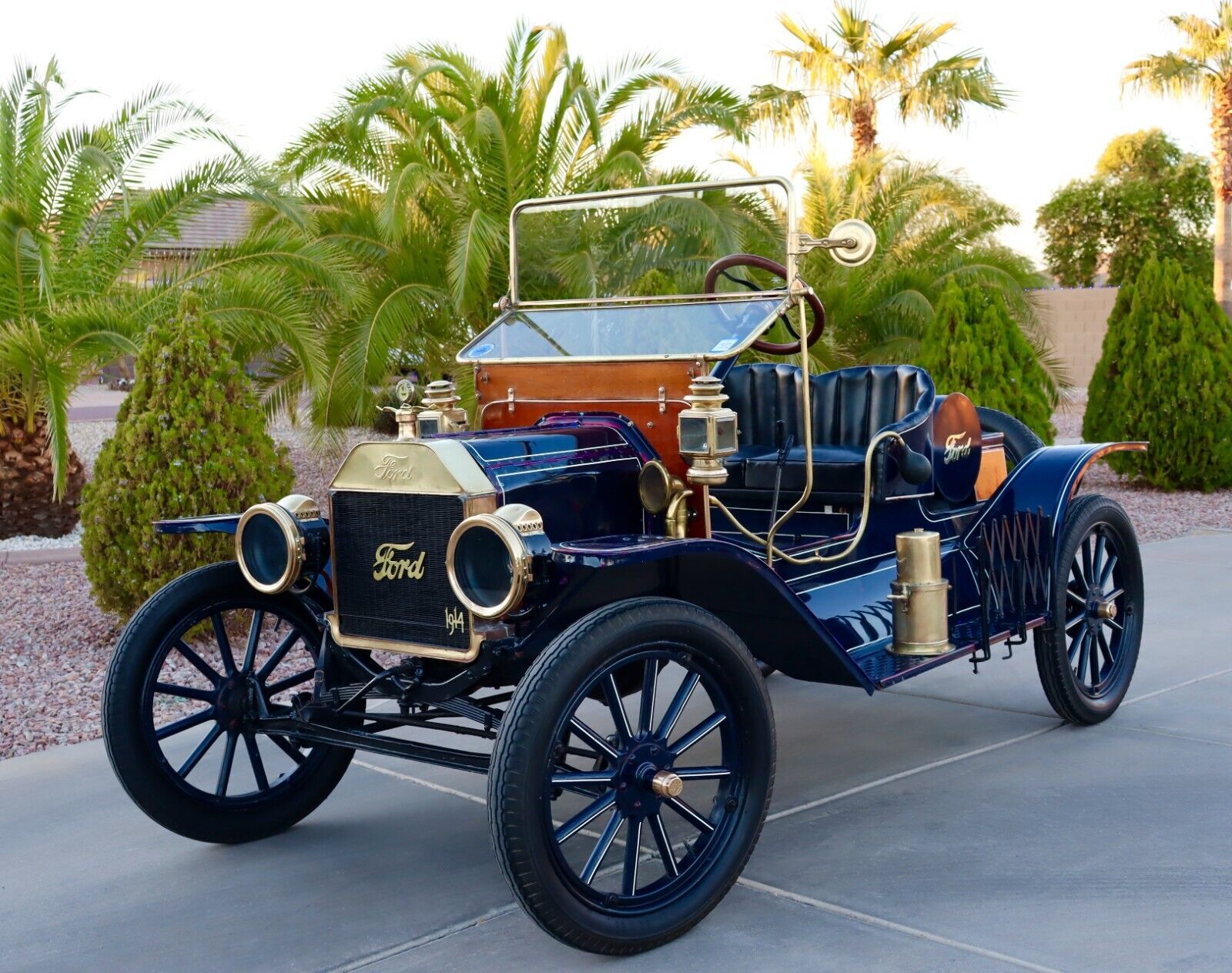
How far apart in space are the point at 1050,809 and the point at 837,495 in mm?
1198

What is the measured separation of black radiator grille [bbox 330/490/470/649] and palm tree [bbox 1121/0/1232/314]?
16936mm

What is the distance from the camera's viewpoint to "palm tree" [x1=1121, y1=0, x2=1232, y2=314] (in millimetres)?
17719

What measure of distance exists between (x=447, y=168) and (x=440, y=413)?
7160mm

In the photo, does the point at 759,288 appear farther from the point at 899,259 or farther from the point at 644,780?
the point at 899,259

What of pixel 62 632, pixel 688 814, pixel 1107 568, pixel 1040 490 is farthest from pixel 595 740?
pixel 62 632

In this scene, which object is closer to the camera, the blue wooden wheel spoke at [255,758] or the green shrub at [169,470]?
the blue wooden wheel spoke at [255,758]

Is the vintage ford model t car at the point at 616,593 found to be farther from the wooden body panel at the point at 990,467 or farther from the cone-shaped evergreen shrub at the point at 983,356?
the cone-shaped evergreen shrub at the point at 983,356

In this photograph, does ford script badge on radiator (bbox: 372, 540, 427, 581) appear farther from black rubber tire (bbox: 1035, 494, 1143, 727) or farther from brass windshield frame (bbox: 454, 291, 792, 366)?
black rubber tire (bbox: 1035, 494, 1143, 727)

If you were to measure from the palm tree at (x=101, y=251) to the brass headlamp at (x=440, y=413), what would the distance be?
14.6 ft

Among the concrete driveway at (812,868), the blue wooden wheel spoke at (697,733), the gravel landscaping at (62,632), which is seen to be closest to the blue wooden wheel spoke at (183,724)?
the concrete driveway at (812,868)

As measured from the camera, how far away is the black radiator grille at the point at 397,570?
332 cm

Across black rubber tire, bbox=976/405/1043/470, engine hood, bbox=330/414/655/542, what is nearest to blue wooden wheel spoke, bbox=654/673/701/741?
engine hood, bbox=330/414/655/542

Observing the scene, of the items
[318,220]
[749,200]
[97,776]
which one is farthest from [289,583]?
[318,220]

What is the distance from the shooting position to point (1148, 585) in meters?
7.49
